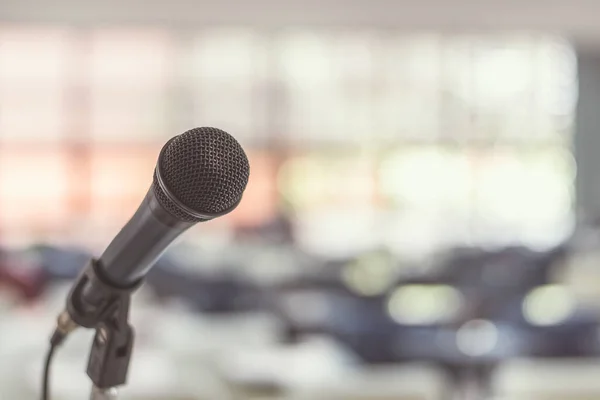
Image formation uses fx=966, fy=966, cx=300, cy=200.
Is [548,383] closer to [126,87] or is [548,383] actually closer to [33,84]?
[126,87]

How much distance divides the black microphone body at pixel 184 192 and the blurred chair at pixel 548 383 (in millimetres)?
2624

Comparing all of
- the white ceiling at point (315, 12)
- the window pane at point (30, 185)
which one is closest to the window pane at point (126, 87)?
the window pane at point (30, 185)

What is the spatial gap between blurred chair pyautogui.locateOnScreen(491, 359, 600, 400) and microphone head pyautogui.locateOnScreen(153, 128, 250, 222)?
105 inches

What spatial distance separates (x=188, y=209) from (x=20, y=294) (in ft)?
17.8

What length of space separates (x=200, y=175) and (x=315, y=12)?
7.92 metres

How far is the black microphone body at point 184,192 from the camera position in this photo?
0.86 m

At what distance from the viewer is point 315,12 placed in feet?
28.2

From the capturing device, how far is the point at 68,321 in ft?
3.54

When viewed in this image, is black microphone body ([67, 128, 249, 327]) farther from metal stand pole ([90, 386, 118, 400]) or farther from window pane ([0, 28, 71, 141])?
window pane ([0, 28, 71, 141])

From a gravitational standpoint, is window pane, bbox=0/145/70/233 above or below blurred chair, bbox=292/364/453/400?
above

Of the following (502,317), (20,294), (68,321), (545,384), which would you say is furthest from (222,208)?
(20,294)

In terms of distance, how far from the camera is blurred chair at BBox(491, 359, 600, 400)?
11.1 ft

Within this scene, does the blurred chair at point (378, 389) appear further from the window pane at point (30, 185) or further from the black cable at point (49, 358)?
the window pane at point (30, 185)

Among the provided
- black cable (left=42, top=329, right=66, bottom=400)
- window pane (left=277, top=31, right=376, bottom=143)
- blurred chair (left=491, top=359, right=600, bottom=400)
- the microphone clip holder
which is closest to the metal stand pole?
the microphone clip holder
